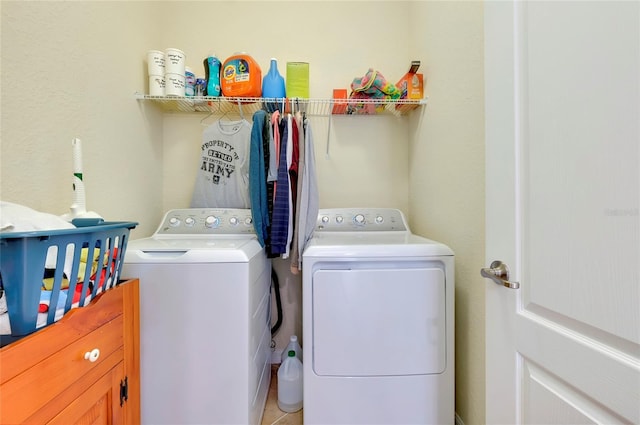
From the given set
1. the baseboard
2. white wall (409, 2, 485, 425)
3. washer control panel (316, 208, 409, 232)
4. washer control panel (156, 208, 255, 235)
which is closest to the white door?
white wall (409, 2, 485, 425)

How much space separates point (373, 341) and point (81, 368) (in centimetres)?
100

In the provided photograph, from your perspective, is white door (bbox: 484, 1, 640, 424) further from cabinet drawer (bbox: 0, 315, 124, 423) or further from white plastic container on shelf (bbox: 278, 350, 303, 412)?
cabinet drawer (bbox: 0, 315, 124, 423)

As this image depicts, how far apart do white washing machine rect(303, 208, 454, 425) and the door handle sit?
0.35 metres

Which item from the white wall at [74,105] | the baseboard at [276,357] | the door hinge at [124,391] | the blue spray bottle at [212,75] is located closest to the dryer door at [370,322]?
the door hinge at [124,391]

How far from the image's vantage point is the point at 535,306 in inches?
27.3

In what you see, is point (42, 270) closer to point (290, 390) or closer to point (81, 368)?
point (81, 368)

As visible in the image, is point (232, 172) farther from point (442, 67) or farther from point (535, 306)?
point (535, 306)

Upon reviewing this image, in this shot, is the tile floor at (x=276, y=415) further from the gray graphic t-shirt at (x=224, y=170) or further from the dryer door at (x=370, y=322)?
the gray graphic t-shirt at (x=224, y=170)

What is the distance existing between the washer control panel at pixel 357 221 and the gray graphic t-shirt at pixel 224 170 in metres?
0.53

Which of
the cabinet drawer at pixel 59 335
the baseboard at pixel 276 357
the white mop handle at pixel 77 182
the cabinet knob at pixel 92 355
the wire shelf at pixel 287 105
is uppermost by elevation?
the wire shelf at pixel 287 105

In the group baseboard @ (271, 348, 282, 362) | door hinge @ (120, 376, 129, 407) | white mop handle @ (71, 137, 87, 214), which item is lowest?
baseboard @ (271, 348, 282, 362)

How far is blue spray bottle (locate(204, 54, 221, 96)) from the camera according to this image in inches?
64.0

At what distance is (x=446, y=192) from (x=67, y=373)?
160 centimetres

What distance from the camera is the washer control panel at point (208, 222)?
1.58 m
